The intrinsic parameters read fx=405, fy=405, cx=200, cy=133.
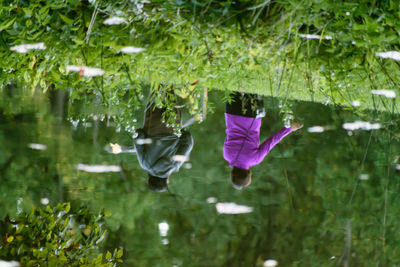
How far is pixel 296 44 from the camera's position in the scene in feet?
6.11

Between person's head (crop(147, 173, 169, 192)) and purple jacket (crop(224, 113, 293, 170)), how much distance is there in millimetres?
419

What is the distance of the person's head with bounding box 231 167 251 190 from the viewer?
2.30 m

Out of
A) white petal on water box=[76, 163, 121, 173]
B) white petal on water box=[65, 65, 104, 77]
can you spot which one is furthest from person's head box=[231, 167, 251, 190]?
white petal on water box=[65, 65, 104, 77]

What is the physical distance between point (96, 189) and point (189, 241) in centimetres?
63

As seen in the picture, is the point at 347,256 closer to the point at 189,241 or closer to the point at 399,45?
the point at 189,241

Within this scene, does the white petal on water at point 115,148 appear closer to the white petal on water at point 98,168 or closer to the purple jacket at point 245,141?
the white petal on water at point 98,168

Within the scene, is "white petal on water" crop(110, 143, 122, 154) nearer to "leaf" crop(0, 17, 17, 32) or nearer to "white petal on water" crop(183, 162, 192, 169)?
"white petal on water" crop(183, 162, 192, 169)

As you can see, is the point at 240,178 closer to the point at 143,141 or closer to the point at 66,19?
the point at 143,141

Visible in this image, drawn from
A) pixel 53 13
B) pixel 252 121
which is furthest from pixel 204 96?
pixel 53 13

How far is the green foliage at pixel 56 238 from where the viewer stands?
1868 millimetres

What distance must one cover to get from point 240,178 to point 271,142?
404 millimetres

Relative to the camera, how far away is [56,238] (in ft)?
6.51

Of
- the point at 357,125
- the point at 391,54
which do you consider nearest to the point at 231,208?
the point at 391,54

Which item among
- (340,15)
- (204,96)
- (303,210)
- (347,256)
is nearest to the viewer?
(340,15)
